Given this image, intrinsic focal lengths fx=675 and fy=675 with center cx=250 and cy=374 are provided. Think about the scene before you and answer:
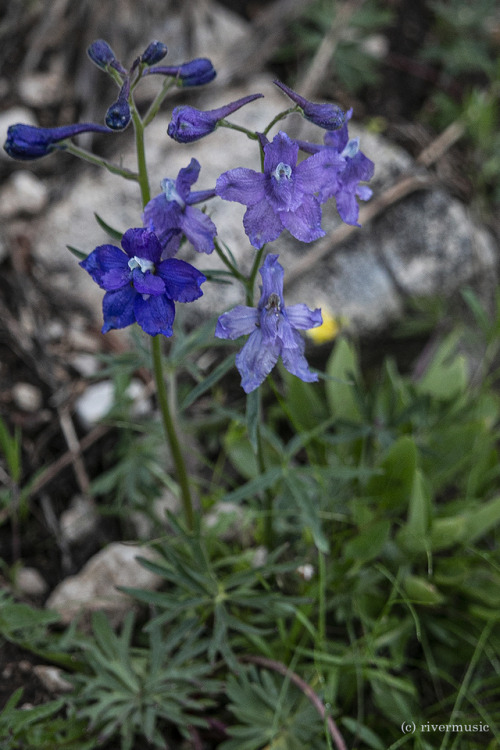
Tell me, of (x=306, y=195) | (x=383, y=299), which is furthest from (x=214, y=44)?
(x=306, y=195)

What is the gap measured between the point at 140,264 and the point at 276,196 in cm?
38

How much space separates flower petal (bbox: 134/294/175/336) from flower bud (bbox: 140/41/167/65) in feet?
2.15

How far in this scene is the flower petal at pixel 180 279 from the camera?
1705mm

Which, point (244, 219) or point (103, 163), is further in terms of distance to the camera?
point (103, 163)

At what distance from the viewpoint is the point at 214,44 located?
433 cm

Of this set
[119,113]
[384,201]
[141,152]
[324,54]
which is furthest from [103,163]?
[324,54]

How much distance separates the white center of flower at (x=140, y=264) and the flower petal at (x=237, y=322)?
0.23 m

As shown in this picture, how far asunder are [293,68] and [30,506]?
124 inches

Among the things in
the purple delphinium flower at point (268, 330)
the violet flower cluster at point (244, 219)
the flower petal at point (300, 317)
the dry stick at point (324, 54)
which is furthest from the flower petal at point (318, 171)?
the dry stick at point (324, 54)

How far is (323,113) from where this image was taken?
67.2 inches

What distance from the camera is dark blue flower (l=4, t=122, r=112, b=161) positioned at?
1.83m

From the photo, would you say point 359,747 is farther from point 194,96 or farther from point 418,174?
point 194,96

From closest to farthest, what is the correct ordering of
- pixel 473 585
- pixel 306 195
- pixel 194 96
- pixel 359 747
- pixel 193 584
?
pixel 306 195 < pixel 193 584 < pixel 359 747 < pixel 473 585 < pixel 194 96

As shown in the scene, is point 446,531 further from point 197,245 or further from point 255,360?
point 197,245
